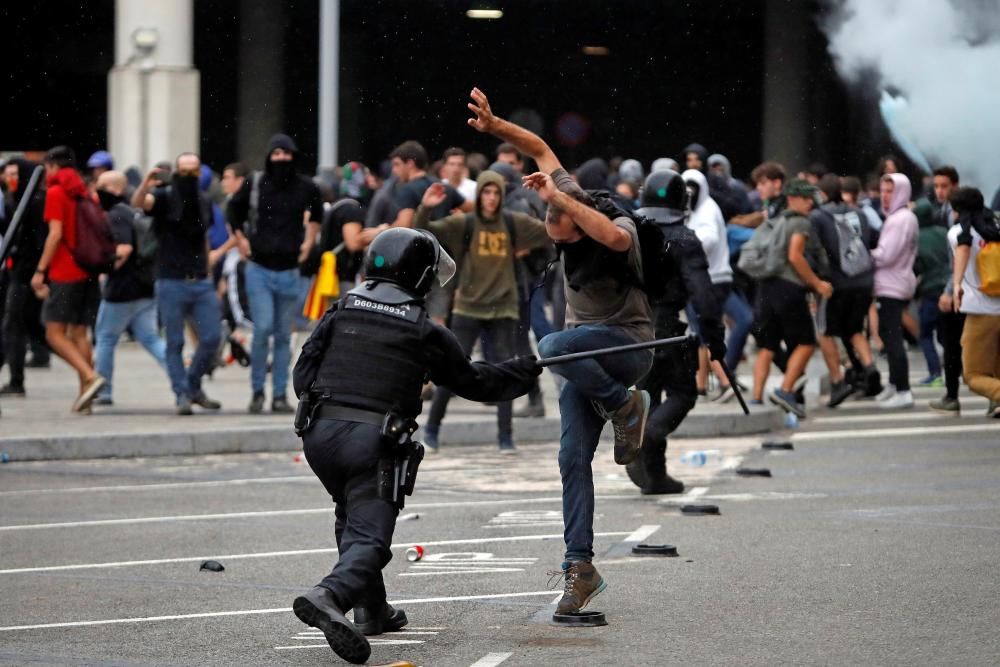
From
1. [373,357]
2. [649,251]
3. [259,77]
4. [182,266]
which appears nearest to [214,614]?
[373,357]

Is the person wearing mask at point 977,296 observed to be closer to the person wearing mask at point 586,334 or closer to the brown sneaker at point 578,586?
the person wearing mask at point 586,334

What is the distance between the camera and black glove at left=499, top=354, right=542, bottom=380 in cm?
650

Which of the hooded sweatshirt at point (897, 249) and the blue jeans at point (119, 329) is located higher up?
the hooded sweatshirt at point (897, 249)

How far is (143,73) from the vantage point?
93.2 feet

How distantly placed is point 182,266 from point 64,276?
1218mm

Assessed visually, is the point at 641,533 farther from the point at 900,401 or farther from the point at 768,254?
the point at 900,401

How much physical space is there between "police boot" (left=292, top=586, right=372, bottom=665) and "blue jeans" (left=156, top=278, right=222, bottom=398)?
8.46 m

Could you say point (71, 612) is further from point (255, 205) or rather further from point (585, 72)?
point (585, 72)

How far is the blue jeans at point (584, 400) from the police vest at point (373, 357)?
873 millimetres

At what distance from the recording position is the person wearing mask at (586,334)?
6812mm

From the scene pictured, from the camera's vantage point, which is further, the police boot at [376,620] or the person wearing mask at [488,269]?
the person wearing mask at [488,269]

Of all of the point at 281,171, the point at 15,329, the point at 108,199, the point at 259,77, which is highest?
the point at 259,77

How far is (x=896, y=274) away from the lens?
15.9m

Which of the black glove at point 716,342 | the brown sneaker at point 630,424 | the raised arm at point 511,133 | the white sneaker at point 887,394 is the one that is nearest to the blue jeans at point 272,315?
the black glove at point 716,342
